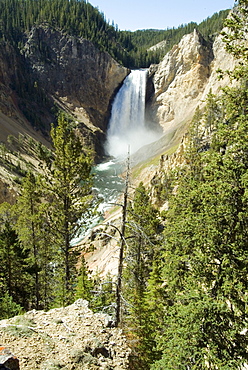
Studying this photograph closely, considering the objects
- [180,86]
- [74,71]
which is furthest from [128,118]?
[74,71]

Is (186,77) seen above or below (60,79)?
below

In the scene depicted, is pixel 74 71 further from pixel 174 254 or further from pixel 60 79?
pixel 174 254

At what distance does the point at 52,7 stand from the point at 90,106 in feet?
180

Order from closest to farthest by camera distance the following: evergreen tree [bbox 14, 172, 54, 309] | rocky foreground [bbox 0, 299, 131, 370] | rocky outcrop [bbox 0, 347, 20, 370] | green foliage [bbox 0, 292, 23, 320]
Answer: rocky outcrop [bbox 0, 347, 20, 370]
rocky foreground [bbox 0, 299, 131, 370]
green foliage [bbox 0, 292, 23, 320]
evergreen tree [bbox 14, 172, 54, 309]

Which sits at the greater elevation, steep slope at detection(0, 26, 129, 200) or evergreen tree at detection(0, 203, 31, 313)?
steep slope at detection(0, 26, 129, 200)

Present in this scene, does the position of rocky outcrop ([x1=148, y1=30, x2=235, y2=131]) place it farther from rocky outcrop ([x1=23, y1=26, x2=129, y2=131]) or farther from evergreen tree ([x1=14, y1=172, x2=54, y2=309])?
evergreen tree ([x1=14, y1=172, x2=54, y2=309])

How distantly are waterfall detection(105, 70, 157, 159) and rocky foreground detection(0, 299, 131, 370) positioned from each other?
289 feet

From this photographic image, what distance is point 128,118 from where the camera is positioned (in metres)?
102

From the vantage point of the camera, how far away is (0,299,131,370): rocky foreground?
6992mm

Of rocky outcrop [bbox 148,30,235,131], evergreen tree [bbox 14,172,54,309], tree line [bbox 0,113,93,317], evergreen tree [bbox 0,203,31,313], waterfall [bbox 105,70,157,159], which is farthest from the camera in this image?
waterfall [bbox 105,70,157,159]

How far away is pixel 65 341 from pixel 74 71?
116 m

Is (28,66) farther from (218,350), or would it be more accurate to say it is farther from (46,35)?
(218,350)

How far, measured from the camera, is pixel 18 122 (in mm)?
86438

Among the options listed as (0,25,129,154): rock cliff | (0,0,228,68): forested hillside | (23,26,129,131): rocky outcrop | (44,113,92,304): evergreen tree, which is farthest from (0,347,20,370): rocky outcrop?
(0,0,228,68): forested hillside
